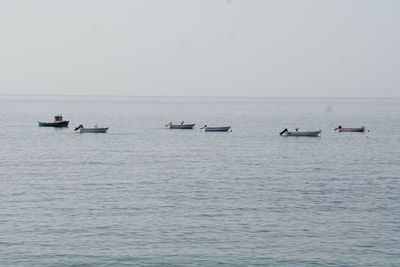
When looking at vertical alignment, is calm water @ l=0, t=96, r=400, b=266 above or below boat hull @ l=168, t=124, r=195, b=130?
above

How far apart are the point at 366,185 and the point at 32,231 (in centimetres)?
3959

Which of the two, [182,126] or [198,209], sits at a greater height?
[198,209]

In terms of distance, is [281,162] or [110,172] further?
[281,162]

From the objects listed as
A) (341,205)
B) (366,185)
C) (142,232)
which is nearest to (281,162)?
(366,185)

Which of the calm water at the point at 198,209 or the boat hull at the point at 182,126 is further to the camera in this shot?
the boat hull at the point at 182,126

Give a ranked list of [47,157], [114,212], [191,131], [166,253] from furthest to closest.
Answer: [191,131] < [47,157] < [114,212] < [166,253]

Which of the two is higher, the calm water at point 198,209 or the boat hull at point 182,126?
the calm water at point 198,209

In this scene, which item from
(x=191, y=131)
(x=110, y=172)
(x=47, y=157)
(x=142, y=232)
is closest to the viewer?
(x=142, y=232)

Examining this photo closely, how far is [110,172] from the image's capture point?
74562 mm

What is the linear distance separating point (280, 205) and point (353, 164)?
120 ft

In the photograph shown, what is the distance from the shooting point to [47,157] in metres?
92.2

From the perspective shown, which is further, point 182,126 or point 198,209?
point 182,126

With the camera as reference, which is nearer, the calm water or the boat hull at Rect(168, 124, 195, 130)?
the calm water

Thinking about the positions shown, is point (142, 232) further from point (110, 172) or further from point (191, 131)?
point (191, 131)
